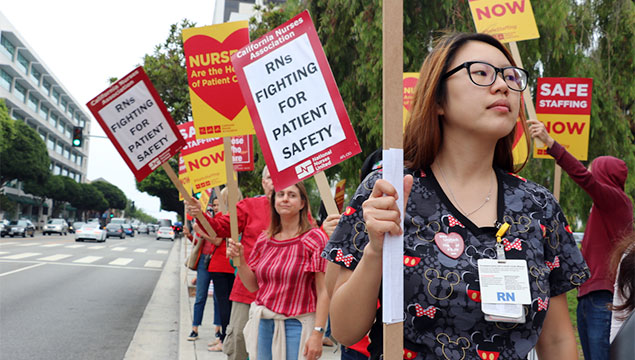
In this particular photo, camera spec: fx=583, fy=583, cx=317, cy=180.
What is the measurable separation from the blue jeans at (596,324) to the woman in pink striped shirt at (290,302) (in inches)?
65.4

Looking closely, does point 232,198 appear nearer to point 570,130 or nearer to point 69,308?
point 570,130

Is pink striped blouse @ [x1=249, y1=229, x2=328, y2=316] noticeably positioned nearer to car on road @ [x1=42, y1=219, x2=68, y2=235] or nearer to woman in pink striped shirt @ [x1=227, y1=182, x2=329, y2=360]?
woman in pink striped shirt @ [x1=227, y1=182, x2=329, y2=360]

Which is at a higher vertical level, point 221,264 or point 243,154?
point 243,154

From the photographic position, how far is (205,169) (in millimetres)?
6484

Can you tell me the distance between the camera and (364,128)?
26.4ft

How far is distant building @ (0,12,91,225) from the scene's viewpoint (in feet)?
215

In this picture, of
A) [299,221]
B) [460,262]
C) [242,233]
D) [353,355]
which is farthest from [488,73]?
[242,233]

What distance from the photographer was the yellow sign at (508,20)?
5.00 m

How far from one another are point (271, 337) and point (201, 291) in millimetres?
4110

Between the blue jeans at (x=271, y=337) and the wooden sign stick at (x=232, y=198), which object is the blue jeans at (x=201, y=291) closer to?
the wooden sign stick at (x=232, y=198)

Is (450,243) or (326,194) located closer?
(450,243)

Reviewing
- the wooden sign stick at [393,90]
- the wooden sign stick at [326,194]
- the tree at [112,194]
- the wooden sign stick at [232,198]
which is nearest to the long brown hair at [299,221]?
the wooden sign stick at [232,198]

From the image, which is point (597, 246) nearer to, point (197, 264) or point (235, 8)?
point (197, 264)

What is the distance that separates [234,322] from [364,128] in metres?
4.37
